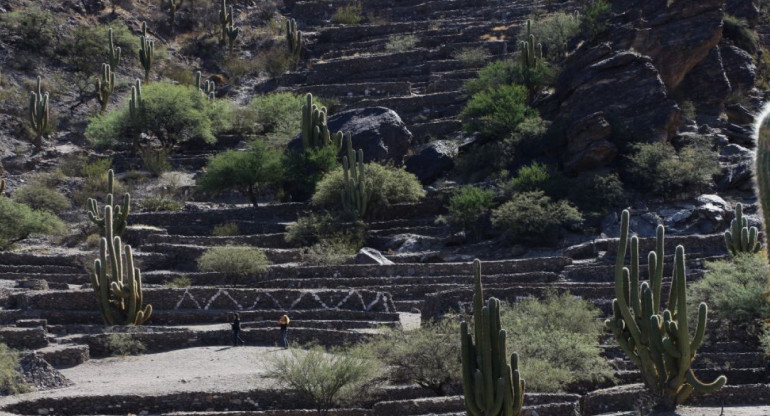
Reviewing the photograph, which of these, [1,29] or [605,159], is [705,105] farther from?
[1,29]

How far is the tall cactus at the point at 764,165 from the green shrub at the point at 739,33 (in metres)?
40.1

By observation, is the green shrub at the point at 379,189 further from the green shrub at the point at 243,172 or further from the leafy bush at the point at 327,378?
the leafy bush at the point at 327,378

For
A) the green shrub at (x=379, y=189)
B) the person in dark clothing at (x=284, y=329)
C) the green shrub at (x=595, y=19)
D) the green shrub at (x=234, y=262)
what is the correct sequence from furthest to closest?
the green shrub at (x=595, y=19) → the green shrub at (x=379, y=189) → the green shrub at (x=234, y=262) → the person in dark clothing at (x=284, y=329)

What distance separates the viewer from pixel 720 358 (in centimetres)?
2752

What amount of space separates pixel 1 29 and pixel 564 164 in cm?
2928

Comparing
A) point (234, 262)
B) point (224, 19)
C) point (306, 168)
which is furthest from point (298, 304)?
point (224, 19)

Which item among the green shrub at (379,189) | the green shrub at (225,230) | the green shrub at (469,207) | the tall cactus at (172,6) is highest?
the tall cactus at (172,6)

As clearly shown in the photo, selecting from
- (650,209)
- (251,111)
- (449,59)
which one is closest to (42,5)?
Result: (251,111)

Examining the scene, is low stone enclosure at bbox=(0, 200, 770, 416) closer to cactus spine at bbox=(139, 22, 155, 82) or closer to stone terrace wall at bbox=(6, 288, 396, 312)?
stone terrace wall at bbox=(6, 288, 396, 312)

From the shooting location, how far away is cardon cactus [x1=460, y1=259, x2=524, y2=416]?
73.6ft

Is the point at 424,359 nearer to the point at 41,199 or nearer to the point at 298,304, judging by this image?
the point at 298,304

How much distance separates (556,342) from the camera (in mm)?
27422

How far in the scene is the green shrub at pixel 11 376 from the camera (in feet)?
87.7

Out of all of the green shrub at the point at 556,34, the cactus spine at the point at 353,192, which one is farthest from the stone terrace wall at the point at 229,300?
the green shrub at the point at 556,34
